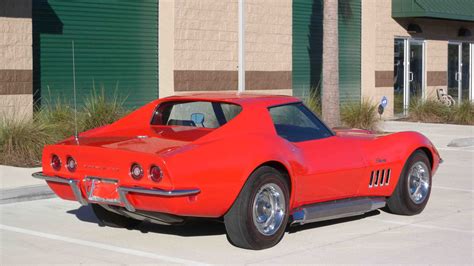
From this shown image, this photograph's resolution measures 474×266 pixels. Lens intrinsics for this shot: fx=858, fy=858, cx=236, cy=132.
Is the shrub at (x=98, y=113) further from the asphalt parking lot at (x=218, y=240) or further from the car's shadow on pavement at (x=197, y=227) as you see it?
the car's shadow on pavement at (x=197, y=227)

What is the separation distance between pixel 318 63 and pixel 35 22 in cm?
951

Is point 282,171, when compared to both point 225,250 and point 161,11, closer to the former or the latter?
point 225,250

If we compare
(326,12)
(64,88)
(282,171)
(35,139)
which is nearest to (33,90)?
(64,88)

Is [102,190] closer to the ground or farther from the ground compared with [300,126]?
closer to the ground

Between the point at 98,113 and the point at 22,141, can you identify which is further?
the point at 98,113

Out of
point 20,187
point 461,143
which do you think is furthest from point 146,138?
point 461,143

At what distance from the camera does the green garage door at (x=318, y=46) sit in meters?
23.0

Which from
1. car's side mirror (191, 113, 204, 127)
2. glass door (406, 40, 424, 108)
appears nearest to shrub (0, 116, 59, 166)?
car's side mirror (191, 113, 204, 127)

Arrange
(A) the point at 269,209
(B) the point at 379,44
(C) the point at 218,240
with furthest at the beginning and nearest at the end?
(B) the point at 379,44 → (C) the point at 218,240 → (A) the point at 269,209

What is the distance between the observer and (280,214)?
315 inches

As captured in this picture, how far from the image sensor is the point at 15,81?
623 inches

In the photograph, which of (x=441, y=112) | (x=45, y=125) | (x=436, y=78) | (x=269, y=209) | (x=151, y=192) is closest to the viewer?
(x=151, y=192)

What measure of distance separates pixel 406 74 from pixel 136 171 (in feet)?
66.1

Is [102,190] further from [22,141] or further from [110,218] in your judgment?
[22,141]
